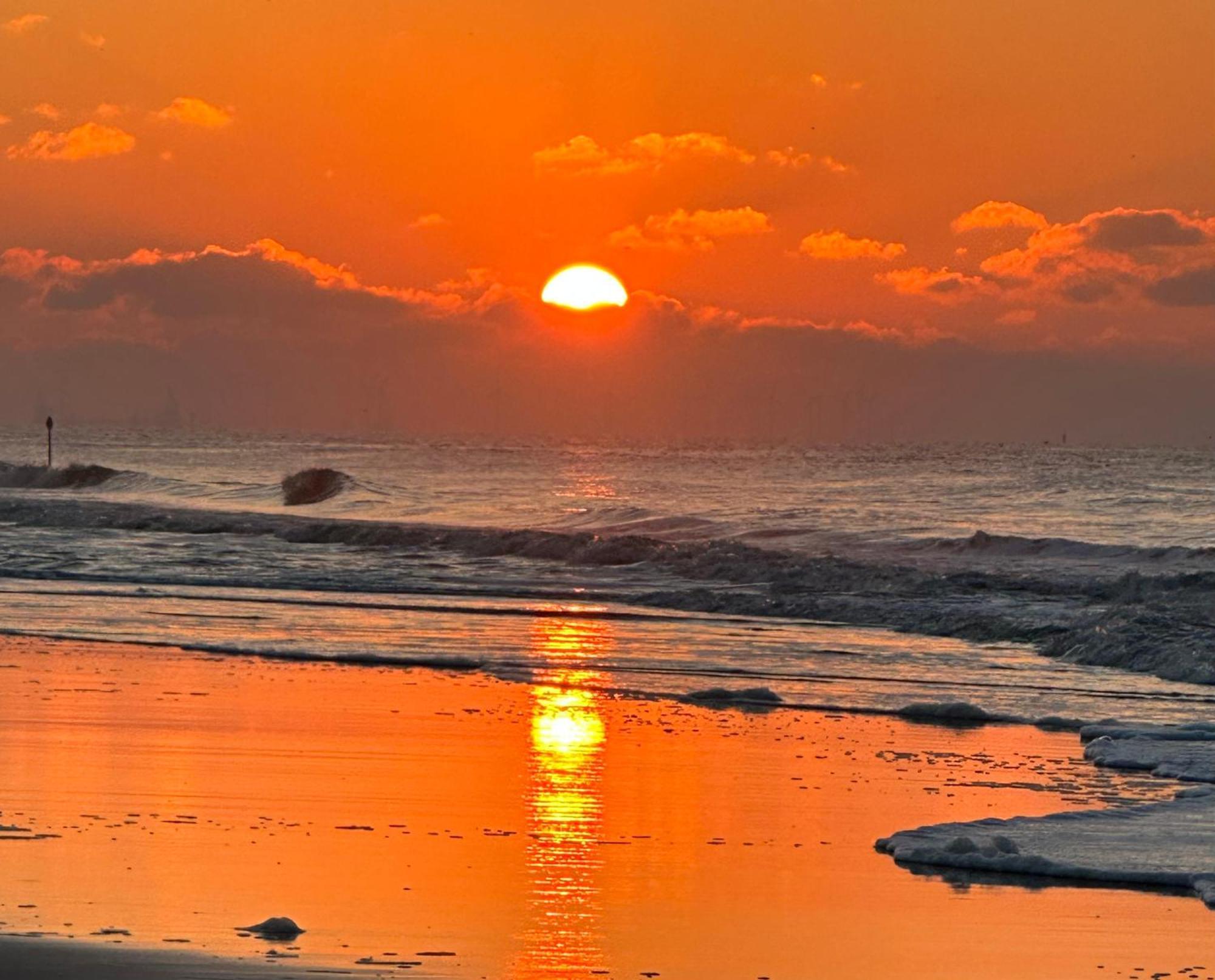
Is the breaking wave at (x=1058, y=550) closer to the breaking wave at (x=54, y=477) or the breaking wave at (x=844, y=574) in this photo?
the breaking wave at (x=844, y=574)

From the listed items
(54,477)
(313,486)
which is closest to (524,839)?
(313,486)

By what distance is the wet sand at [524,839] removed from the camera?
686 cm

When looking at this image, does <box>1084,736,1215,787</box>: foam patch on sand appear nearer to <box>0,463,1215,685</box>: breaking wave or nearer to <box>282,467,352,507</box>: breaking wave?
<box>0,463,1215,685</box>: breaking wave

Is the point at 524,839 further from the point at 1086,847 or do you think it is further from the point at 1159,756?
the point at 1159,756

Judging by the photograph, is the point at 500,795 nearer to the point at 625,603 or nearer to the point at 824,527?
the point at 625,603

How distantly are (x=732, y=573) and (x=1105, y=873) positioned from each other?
826 inches

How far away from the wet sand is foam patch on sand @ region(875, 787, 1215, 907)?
7.5 inches

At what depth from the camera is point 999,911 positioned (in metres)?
7.68

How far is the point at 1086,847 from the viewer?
8.80 m

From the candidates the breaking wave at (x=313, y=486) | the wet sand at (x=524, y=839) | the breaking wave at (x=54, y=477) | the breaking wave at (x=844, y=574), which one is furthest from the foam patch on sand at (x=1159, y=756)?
the breaking wave at (x=54, y=477)

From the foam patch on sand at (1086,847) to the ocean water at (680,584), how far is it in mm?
4350

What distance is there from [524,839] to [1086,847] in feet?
9.27

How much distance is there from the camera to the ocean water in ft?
54.7

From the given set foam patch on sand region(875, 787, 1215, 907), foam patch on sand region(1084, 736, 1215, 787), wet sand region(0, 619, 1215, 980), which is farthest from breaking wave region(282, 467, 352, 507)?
foam patch on sand region(875, 787, 1215, 907)
